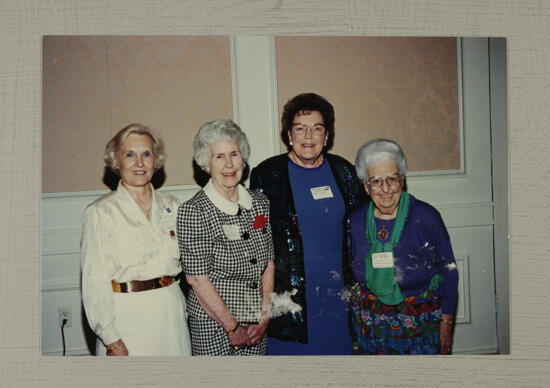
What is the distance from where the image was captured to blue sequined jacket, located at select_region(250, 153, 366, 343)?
77.4 inches

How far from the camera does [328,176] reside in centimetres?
198

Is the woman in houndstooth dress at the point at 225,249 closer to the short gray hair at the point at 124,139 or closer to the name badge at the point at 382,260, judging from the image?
the short gray hair at the point at 124,139

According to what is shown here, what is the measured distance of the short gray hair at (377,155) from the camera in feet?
6.49

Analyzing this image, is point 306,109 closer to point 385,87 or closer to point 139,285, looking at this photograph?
point 385,87

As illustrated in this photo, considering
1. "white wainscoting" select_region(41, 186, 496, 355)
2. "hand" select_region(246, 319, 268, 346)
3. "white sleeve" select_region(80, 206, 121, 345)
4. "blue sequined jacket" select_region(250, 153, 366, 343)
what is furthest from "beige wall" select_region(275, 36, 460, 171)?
"white sleeve" select_region(80, 206, 121, 345)

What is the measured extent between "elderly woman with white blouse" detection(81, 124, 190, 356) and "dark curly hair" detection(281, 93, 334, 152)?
1.67 ft

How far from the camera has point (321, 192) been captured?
1.98m

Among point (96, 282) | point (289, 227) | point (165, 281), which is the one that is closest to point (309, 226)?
point (289, 227)

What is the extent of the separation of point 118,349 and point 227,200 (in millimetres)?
737

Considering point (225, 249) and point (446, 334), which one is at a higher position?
point (225, 249)

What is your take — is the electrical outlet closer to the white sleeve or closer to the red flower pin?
the white sleeve

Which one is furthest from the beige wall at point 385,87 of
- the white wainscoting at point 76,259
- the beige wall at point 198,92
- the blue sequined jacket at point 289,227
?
the white wainscoting at point 76,259
